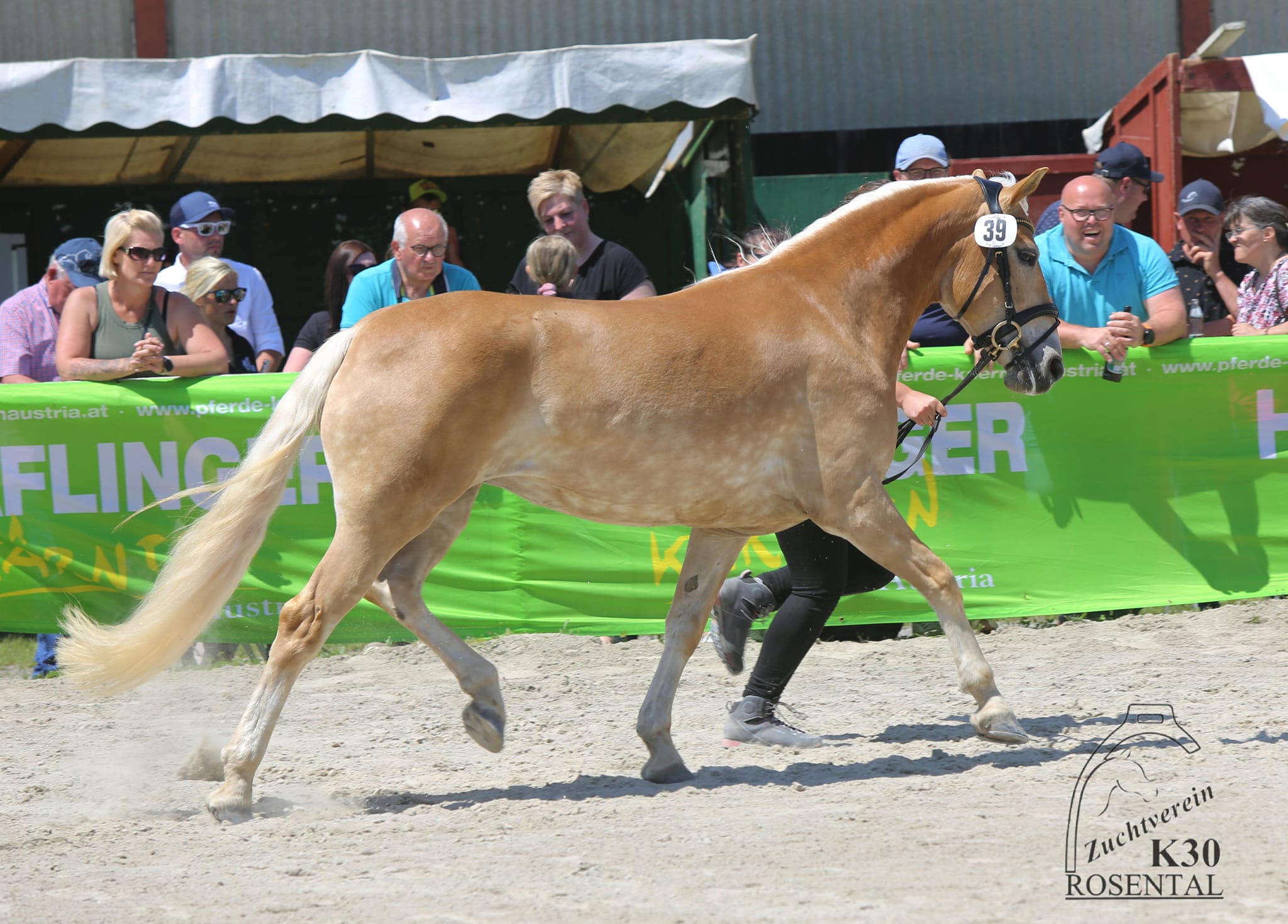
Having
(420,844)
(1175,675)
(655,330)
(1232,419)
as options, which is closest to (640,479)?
(655,330)

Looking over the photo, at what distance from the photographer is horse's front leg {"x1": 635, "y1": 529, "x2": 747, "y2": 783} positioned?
181 inches

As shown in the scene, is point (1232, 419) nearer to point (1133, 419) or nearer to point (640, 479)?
point (1133, 419)

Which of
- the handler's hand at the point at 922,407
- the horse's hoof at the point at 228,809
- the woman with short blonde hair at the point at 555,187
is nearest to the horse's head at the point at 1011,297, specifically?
the handler's hand at the point at 922,407

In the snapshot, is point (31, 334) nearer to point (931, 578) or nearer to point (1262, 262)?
point (931, 578)

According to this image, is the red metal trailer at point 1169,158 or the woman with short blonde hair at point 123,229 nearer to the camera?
the woman with short blonde hair at point 123,229

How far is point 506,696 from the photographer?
580cm

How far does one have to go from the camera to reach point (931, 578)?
4.47 metres

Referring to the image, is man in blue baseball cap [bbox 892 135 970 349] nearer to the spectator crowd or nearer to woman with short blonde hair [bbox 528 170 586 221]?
the spectator crowd

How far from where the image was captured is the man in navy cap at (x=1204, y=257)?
24.0 ft

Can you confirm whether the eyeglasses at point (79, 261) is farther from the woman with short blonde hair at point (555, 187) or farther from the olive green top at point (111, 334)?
the woman with short blonde hair at point (555, 187)

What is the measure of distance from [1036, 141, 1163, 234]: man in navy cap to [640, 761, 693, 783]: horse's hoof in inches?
163

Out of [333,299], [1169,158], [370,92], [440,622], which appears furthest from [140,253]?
[1169,158]

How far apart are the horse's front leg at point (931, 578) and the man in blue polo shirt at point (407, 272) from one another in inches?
106

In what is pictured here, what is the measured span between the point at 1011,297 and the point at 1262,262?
298 cm
